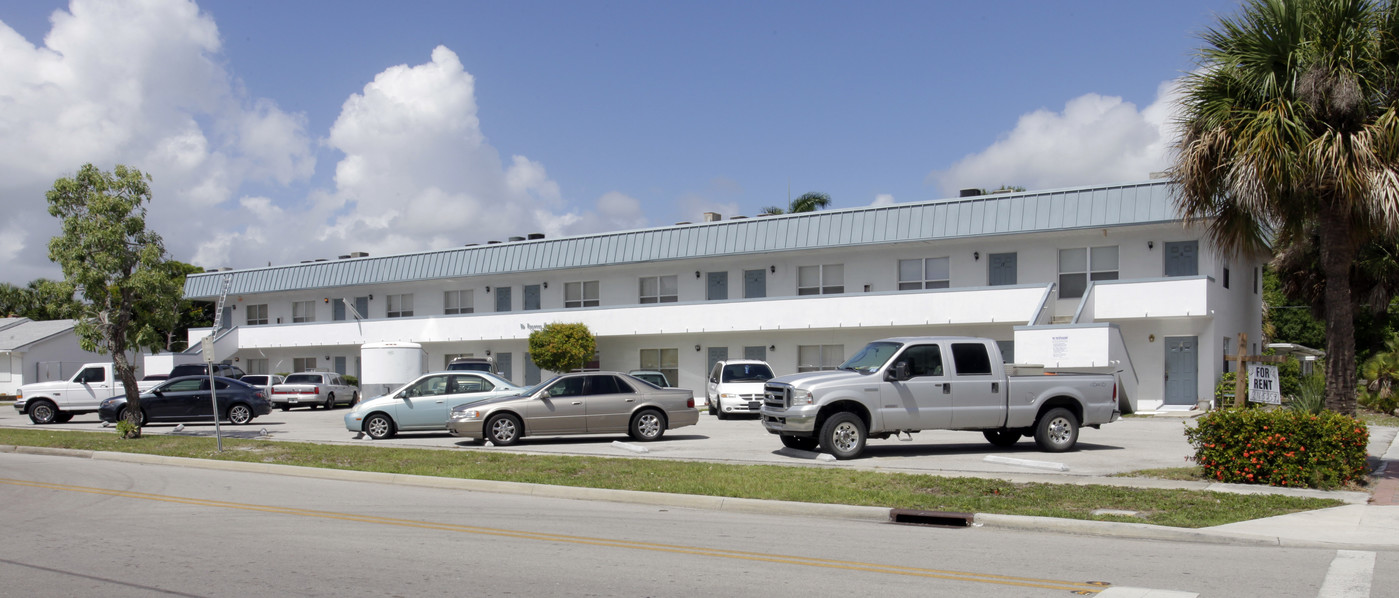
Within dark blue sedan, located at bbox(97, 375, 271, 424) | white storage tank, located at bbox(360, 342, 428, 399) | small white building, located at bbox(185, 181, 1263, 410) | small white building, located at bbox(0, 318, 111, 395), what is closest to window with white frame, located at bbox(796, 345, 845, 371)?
small white building, located at bbox(185, 181, 1263, 410)

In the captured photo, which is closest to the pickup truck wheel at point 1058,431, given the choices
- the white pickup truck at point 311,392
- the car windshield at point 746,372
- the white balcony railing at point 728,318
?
the white balcony railing at point 728,318

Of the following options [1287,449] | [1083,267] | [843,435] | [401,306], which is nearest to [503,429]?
[843,435]

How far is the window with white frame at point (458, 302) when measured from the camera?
4153cm

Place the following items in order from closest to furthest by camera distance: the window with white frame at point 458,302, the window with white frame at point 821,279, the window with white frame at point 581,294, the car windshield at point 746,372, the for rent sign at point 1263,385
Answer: the for rent sign at point 1263,385, the car windshield at point 746,372, the window with white frame at point 821,279, the window with white frame at point 581,294, the window with white frame at point 458,302

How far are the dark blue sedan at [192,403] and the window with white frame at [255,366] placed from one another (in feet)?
73.2

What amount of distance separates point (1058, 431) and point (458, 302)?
30.4 m

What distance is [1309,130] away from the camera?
41.1 feet

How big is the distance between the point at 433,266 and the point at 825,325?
18.0 metres

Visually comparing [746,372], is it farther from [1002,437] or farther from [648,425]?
[1002,437]

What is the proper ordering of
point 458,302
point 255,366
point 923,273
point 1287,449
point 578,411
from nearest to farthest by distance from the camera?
point 1287,449
point 578,411
point 923,273
point 458,302
point 255,366

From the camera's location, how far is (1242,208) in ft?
43.4

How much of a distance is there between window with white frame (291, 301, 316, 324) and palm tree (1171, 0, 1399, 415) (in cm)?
4116

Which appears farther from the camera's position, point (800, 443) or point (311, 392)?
point (311, 392)

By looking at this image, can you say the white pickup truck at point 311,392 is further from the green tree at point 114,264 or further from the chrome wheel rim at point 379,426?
the chrome wheel rim at point 379,426
